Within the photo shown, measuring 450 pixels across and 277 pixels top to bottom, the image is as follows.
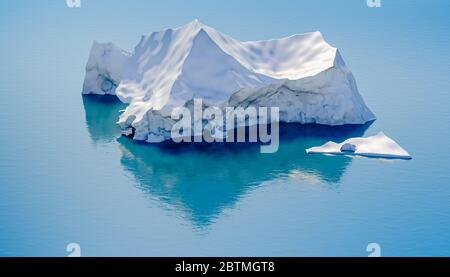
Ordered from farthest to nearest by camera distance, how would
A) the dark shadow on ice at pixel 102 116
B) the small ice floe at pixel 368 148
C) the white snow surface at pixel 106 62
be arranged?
the white snow surface at pixel 106 62, the dark shadow on ice at pixel 102 116, the small ice floe at pixel 368 148

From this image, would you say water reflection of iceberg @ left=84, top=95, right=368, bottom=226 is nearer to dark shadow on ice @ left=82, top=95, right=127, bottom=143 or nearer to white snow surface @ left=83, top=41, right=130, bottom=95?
dark shadow on ice @ left=82, top=95, right=127, bottom=143

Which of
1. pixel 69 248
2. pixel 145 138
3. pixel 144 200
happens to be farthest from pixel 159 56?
pixel 69 248

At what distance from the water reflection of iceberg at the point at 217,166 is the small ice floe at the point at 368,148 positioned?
42 centimetres

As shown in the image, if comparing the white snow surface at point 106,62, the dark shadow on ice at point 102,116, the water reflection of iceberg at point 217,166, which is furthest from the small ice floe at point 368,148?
the white snow surface at point 106,62

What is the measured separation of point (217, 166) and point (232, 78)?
3706 mm

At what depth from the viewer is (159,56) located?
1176 inches

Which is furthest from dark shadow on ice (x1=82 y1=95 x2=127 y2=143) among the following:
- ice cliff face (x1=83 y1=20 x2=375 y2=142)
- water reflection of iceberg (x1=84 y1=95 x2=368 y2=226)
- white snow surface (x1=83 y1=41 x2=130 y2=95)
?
ice cliff face (x1=83 y1=20 x2=375 y2=142)

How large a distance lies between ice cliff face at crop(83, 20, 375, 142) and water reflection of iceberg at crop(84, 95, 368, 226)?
2.62 ft

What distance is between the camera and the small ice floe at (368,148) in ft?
87.2

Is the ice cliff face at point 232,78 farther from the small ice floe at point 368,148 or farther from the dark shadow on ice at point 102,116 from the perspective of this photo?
the small ice floe at point 368,148

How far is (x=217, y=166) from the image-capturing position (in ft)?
85.7

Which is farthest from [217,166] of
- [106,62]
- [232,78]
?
[106,62]

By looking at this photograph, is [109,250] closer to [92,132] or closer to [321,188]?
[321,188]

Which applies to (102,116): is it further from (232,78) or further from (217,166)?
(217,166)
